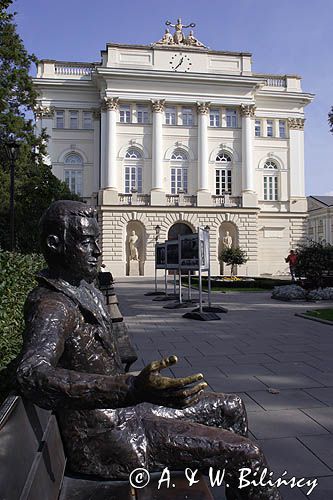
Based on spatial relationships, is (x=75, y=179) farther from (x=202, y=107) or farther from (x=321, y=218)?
(x=321, y=218)

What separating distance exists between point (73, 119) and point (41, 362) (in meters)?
42.9

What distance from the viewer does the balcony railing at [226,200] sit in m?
40.1

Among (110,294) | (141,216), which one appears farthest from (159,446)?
(141,216)

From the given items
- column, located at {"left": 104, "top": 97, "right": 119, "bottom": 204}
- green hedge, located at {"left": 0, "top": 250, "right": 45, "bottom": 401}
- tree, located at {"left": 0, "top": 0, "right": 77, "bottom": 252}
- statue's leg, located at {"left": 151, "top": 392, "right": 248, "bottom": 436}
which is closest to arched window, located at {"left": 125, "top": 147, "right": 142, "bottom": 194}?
column, located at {"left": 104, "top": 97, "right": 119, "bottom": 204}

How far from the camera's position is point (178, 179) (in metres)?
40.7

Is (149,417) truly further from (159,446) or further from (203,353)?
(203,353)

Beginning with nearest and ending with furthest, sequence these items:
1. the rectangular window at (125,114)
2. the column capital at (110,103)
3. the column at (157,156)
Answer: the column capital at (110,103)
the column at (157,156)
the rectangular window at (125,114)

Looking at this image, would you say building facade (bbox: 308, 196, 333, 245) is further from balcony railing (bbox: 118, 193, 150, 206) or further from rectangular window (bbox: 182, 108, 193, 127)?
balcony railing (bbox: 118, 193, 150, 206)

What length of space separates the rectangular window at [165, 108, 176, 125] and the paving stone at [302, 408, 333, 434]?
39022mm

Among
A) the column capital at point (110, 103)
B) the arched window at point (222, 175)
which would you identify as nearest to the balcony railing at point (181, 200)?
the arched window at point (222, 175)

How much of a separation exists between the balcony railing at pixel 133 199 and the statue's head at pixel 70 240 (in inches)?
1458

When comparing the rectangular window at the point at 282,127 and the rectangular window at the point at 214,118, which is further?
the rectangular window at the point at 282,127

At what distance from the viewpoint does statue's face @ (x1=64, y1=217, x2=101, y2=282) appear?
184 centimetres

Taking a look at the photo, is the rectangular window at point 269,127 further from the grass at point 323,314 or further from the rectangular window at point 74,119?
the grass at point 323,314
